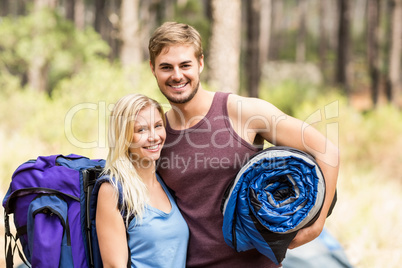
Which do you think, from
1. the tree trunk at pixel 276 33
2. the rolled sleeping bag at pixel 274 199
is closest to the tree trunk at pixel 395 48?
the rolled sleeping bag at pixel 274 199

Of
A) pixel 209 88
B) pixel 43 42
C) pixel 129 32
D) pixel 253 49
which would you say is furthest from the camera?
pixel 253 49

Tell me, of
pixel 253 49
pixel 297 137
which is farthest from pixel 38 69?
pixel 297 137

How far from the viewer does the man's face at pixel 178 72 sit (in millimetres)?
2377

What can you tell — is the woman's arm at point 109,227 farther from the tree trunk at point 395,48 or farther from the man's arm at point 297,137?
the tree trunk at point 395,48

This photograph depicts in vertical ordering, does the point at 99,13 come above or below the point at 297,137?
above

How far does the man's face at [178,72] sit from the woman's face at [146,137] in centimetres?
17

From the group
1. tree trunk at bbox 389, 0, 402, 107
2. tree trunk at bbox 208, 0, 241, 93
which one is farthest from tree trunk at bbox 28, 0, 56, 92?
tree trunk at bbox 389, 0, 402, 107

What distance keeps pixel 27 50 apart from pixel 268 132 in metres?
8.62

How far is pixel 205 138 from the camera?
2428mm

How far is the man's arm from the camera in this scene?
2236 mm

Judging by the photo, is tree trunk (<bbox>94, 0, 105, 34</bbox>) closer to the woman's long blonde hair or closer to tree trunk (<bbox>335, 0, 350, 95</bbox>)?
tree trunk (<bbox>335, 0, 350, 95</bbox>)

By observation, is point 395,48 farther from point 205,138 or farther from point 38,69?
point 205,138

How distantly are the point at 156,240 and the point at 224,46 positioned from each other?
6123 mm

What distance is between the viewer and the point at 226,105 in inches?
98.2
